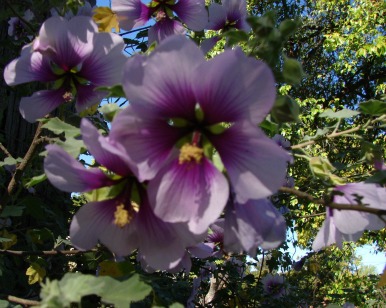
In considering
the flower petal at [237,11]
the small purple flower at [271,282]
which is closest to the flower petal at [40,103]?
the flower petal at [237,11]

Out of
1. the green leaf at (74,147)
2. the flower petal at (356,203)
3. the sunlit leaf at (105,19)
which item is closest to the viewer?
the green leaf at (74,147)

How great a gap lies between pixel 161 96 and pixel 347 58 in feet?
27.8

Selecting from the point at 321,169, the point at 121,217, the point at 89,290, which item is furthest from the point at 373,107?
the point at 89,290

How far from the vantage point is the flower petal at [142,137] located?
68 centimetres

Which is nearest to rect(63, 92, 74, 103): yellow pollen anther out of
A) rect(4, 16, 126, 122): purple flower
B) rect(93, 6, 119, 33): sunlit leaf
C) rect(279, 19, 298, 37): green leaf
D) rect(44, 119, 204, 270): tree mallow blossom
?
rect(4, 16, 126, 122): purple flower

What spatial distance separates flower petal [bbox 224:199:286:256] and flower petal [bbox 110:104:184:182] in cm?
14

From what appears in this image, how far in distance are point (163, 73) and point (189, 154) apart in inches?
5.2

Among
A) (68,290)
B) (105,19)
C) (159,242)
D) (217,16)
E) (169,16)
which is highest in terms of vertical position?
(217,16)

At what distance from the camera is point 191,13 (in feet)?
4.59

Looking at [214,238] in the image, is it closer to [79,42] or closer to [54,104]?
[54,104]

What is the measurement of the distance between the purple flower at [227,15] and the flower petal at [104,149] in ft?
3.04

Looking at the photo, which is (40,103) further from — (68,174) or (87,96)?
(68,174)

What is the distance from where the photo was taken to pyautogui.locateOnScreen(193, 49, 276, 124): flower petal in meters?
0.65

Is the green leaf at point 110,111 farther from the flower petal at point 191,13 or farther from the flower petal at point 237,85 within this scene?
the flower petal at point 191,13
